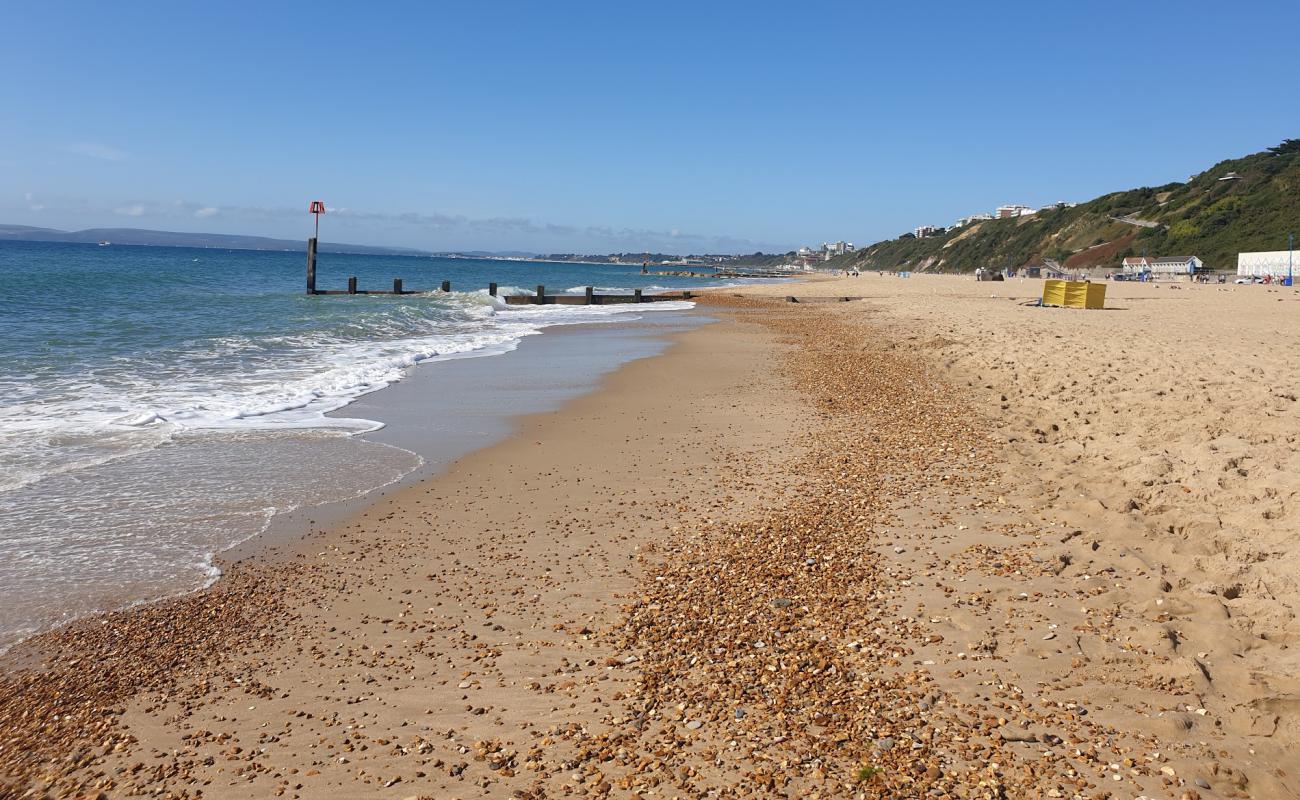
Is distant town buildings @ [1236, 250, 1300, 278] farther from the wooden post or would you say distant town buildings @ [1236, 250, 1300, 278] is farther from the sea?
the wooden post

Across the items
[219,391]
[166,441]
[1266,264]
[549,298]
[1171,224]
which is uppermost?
[1171,224]

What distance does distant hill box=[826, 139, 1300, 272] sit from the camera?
58400 mm

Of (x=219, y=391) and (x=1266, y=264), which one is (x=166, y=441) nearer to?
(x=219, y=391)

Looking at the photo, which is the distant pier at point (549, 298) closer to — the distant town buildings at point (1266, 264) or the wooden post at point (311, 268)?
the wooden post at point (311, 268)

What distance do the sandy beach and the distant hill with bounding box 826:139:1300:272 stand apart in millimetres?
60196

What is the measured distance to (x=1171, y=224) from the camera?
6750 cm

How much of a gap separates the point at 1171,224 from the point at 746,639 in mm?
78114

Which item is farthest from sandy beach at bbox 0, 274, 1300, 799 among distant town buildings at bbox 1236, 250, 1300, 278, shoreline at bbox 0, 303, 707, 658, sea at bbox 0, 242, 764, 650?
distant town buildings at bbox 1236, 250, 1300, 278

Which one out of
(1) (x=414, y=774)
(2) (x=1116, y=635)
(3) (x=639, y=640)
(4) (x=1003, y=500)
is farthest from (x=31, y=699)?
(4) (x=1003, y=500)

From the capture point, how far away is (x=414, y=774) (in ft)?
9.80

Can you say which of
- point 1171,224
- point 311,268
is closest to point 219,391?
point 311,268

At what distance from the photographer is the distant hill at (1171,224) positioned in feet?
192

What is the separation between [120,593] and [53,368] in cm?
985

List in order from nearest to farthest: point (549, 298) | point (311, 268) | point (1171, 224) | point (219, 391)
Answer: point (219, 391), point (311, 268), point (549, 298), point (1171, 224)
